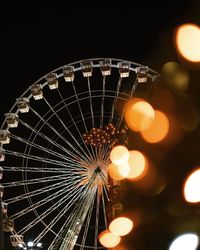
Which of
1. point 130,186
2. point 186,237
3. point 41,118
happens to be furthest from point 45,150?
point 186,237

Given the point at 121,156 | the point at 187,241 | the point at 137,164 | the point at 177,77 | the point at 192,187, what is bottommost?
the point at 187,241

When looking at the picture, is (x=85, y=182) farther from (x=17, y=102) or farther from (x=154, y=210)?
(x=154, y=210)

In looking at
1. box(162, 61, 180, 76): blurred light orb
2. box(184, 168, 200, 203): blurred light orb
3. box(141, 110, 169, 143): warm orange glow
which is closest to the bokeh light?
box(162, 61, 180, 76): blurred light orb

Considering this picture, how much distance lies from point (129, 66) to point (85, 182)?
2542 millimetres

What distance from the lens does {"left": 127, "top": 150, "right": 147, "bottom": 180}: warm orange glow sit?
2.25 m

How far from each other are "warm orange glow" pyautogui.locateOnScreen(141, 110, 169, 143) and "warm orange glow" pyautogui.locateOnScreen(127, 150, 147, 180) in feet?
0.32

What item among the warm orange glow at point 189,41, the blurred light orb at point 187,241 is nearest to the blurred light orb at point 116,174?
the blurred light orb at point 187,241

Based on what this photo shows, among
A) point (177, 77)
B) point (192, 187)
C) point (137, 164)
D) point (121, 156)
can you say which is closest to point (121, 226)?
point (137, 164)

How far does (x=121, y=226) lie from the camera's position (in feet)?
7.57

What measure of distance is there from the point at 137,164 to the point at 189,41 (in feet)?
2.72

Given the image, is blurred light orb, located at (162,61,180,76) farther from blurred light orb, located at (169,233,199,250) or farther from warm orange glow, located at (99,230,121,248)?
warm orange glow, located at (99,230,121,248)

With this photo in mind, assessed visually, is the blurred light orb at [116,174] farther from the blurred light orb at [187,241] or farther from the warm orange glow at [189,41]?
the warm orange glow at [189,41]

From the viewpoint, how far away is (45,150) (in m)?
8.48

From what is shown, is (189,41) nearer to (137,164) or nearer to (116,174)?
(137,164)
